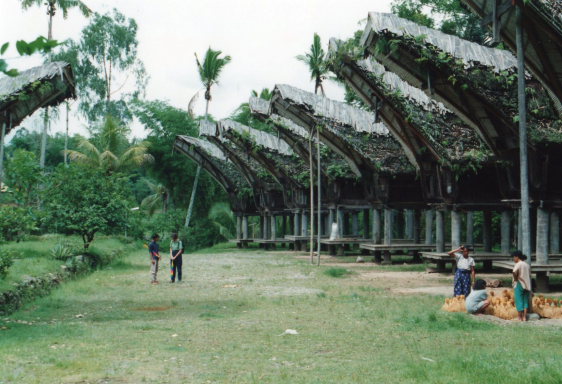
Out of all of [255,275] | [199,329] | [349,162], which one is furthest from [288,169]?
[199,329]

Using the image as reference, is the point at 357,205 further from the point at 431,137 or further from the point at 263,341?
the point at 263,341

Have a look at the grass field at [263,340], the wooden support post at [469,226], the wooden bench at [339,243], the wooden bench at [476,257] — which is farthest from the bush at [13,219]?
the wooden bench at [339,243]

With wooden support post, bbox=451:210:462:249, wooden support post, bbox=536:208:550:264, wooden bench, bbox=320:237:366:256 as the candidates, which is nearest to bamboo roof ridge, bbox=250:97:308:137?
wooden bench, bbox=320:237:366:256

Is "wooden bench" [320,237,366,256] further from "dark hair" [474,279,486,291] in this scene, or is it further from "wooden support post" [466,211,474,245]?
"dark hair" [474,279,486,291]

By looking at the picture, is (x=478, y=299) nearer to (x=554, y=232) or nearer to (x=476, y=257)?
(x=554, y=232)

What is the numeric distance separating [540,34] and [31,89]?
381 inches

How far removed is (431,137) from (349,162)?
759 cm

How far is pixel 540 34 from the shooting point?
36.2 feet

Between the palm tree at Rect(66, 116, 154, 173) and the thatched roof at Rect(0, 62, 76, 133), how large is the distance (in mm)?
24348

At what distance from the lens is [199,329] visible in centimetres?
955

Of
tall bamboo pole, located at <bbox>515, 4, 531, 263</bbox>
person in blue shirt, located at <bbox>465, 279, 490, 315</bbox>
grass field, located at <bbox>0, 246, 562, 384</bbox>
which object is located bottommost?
grass field, located at <bbox>0, 246, 562, 384</bbox>

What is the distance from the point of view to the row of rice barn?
14969 millimetres

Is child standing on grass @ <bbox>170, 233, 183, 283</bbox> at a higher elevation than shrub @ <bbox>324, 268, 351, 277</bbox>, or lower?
higher

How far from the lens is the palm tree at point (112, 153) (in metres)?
38.3
